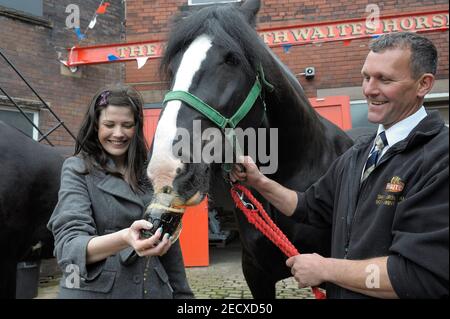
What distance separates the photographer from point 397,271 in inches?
Result: 50.7

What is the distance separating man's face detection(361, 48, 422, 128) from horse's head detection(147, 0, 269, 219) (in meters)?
0.57

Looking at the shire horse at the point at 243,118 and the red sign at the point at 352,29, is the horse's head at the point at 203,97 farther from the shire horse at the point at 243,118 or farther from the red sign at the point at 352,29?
the red sign at the point at 352,29

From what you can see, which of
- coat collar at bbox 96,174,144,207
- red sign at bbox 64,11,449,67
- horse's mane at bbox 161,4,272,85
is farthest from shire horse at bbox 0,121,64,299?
horse's mane at bbox 161,4,272,85

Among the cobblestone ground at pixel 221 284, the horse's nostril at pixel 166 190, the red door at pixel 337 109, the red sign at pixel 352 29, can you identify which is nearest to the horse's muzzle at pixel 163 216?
the horse's nostril at pixel 166 190

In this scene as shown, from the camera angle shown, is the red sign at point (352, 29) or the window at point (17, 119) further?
the window at point (17, 119)

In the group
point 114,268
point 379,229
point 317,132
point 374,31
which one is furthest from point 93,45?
point 379,229

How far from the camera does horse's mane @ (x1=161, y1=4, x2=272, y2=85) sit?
1867 mm

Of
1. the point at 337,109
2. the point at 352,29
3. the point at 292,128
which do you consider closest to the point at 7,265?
the point at 292,128

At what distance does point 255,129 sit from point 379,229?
86 centimetres

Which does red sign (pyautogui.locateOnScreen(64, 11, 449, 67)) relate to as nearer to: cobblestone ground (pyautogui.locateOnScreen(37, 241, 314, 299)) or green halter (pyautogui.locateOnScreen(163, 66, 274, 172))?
green halter (pyautogui.locateOnScreen(163, 66, 274, 172))

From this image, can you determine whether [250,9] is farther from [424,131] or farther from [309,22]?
[309,22]

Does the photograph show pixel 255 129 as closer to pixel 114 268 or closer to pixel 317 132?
pixel 317 132

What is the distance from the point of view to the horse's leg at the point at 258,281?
288 centimetres

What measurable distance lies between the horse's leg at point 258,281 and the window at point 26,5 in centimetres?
472
